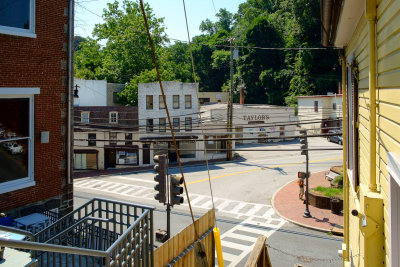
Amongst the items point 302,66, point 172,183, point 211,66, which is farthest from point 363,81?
point 211,66

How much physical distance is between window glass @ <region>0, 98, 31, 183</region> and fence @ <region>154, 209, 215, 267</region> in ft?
12.0

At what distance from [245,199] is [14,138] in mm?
17031

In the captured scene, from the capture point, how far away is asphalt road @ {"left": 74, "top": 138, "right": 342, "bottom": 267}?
14945mm

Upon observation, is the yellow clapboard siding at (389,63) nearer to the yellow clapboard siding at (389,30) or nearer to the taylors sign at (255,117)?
the yellow clapboard siding at (389,30)

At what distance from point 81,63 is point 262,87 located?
30905 millimetres

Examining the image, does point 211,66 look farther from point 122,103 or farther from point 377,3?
point 377,3

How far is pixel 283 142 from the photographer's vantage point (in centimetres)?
A: 4750

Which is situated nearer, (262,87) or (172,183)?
(172,183)

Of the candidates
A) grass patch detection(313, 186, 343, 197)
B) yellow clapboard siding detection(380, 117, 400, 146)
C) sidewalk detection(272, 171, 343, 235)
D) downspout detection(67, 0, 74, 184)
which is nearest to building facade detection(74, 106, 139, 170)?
sidewalk detection(272, 171, 343, 235)

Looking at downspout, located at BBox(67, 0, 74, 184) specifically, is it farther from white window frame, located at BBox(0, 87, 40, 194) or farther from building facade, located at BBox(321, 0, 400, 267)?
building facade, located at BBox(321, 0, 400, 267)

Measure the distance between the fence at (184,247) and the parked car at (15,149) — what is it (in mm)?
3822

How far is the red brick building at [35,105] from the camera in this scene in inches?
311

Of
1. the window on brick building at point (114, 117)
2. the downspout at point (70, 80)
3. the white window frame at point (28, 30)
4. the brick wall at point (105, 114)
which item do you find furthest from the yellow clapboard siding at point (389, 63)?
the window on brick building at point (114, 117)

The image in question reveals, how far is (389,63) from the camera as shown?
11.6 feet
